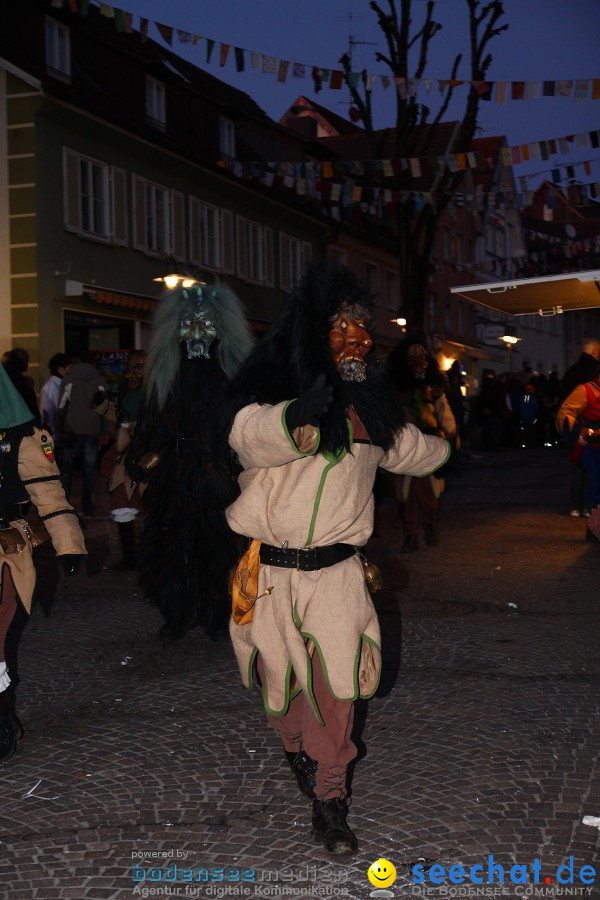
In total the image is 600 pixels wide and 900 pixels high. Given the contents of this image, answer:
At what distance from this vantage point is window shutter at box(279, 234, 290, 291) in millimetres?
30359

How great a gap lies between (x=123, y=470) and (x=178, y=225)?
16.6 meters

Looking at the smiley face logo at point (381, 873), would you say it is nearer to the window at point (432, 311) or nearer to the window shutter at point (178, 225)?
the window shutter at point (178, 225)

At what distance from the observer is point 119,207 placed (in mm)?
22578

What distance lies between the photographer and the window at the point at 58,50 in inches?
817

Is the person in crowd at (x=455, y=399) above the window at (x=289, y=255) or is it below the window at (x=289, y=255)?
below

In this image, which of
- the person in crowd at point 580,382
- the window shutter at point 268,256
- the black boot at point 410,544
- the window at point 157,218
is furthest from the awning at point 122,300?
the black boot at point 410,544

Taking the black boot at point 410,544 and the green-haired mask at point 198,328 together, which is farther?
the black boot at point 410,544

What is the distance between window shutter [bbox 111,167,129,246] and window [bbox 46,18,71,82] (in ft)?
6.98

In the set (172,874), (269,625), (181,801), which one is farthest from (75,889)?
(269,625)

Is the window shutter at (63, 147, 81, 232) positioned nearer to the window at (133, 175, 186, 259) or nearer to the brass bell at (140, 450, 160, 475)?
the window at (133, 175, 186, 259)

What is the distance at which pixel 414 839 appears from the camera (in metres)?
3.68

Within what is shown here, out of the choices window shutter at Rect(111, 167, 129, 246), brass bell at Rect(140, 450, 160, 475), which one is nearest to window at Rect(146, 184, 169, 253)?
window shutter at Rect(111, 167, 129, 246)

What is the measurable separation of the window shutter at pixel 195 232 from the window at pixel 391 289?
47.9 ft

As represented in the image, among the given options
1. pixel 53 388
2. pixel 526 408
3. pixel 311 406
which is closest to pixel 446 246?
pixel 526 408
